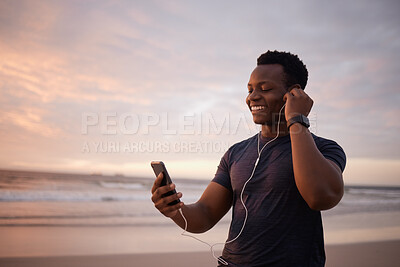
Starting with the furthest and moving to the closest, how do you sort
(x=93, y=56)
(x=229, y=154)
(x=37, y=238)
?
(x=93, y=56)
(x=37, y=238)
(x=229, y=154)

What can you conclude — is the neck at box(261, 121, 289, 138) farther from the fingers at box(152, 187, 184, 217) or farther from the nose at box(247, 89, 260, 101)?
the fingers at box(152, 187, 184, 217)

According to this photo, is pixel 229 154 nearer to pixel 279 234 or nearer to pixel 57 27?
pixel 279 234

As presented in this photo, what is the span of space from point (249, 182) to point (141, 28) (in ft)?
21.9

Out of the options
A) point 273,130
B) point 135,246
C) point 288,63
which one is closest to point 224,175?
point 273,130

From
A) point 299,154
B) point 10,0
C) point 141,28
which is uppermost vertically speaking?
point 10,0

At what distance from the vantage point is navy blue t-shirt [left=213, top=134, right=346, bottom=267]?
4.91ft

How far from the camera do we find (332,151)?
5.14 ft

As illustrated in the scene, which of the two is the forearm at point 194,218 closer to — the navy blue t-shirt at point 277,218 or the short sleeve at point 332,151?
the navy blue t-shirt at point 277,218

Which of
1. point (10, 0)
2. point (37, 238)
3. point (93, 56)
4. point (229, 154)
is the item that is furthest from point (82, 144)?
point (229, 154)

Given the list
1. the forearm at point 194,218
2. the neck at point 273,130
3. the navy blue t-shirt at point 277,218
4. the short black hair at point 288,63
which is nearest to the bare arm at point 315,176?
the navy blue t-shirt at point 277,218

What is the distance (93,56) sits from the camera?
28.0 ft

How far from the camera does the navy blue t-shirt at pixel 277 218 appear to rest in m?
1.50

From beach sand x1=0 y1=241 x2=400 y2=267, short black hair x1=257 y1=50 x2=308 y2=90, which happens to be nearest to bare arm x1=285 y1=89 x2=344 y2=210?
short black hair x1=257 y1=50 x2=308 y2=90

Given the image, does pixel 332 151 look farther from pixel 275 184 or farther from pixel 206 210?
pixel 206 210
